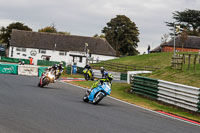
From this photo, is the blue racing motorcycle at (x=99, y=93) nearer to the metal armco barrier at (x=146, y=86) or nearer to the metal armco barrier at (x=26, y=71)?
the metal armco barrier at (x=146, y=86)

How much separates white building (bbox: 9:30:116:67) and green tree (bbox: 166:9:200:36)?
755 inches

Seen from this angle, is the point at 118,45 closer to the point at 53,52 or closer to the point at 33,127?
the point at 53,52

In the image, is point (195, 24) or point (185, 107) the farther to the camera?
point (195, 24)

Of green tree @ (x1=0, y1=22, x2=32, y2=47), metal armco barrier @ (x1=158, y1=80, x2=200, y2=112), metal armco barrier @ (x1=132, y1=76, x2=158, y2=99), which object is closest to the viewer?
metal armco barrier @ (x1=158, y1=80, x2=200, y2=112)

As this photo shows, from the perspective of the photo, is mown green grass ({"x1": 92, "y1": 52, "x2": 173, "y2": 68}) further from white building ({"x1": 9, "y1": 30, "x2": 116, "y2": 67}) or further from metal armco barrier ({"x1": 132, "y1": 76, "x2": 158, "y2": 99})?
metal armco barrier ({"x1": 132, "y1": 76, "x2": 158, "y2": 99})

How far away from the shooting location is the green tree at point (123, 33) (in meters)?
87.7

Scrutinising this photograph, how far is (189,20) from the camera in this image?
9019 centimetres

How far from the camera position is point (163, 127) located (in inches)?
391

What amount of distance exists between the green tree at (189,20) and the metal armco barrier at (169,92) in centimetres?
7169

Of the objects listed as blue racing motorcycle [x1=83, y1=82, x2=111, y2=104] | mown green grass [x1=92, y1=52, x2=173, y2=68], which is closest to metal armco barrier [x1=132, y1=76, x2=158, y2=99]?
blue racing motorcycle [x1=83, y1=82, x2=111, y2=104]

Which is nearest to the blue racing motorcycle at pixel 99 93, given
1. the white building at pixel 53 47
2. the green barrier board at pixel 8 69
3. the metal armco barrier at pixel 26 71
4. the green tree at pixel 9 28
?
the metal armco barrier at pixel 26 71

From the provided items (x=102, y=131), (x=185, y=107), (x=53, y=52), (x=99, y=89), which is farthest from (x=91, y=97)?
(x=53, y=52)

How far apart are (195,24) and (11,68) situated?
65621 millimetres

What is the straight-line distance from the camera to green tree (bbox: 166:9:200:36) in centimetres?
8925
